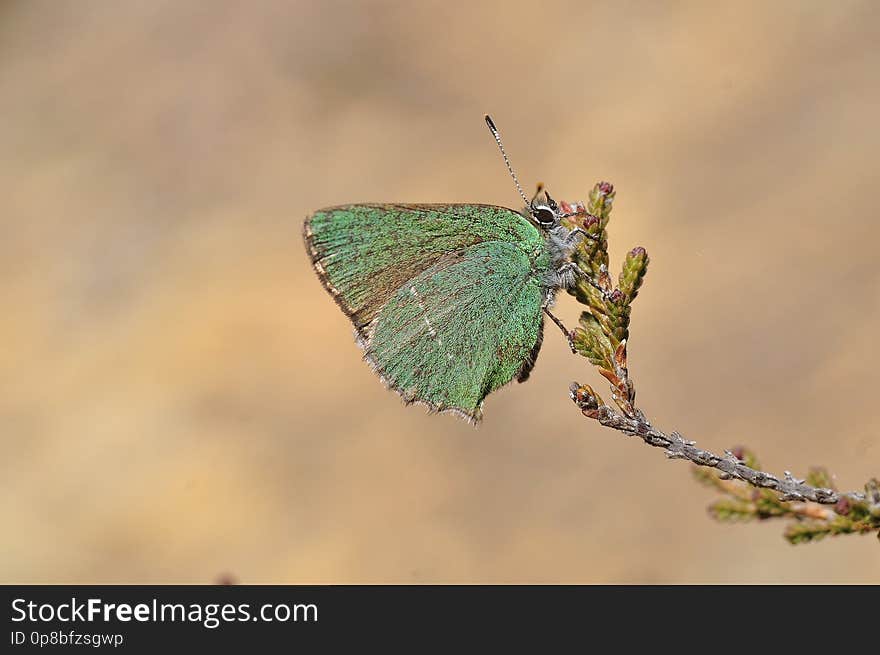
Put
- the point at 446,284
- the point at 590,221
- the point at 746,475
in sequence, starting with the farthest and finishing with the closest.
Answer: the point at 446,284 < the point at 590,221 < the point at 746,475

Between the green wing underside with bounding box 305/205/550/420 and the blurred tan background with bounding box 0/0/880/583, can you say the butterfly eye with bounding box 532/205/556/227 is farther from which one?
the blurred tan background with bounding box 0/0/880/583

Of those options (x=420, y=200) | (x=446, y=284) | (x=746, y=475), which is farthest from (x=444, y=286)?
(x=420, y=200)

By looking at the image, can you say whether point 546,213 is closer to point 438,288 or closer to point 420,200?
point 438,288

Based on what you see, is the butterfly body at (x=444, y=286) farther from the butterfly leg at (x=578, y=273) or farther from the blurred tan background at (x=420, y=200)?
the blurred tan background at (x=420, y=200)

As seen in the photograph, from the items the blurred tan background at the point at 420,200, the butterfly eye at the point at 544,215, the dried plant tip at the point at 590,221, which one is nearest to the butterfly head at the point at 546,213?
the butterfly eye at the point at 544,215

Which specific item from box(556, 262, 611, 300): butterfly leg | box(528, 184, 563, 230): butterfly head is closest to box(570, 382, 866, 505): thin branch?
box(556, 262, 611, 300): butterfly leg

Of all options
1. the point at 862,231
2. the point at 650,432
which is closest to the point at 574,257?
the point at 650,432
